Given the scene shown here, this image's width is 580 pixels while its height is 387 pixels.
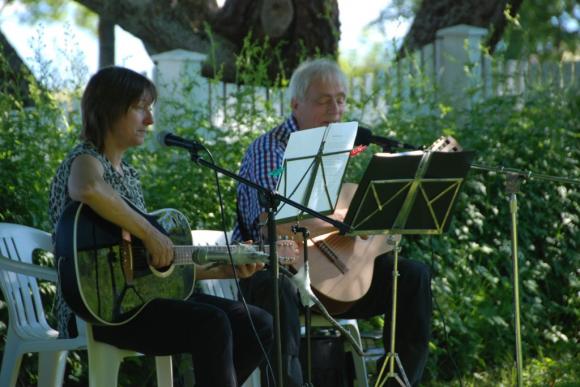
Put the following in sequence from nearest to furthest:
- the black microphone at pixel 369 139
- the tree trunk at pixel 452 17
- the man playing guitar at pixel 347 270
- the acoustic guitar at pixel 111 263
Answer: the acoustic guitar at pixel 111 263 < the black microphone at pixel 369 139 < the man playing guitar at pixel 347 270 < the tree trunk at pixel 452 17

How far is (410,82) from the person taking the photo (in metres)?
7.57

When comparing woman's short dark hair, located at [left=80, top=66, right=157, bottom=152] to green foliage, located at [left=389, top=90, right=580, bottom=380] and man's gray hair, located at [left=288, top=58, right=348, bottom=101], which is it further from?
green foliage, located at [left=389, top=90, right=580, bottom=380]

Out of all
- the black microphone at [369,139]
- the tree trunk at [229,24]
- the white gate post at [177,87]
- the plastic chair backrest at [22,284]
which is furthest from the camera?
the tree trunk at [229,24]

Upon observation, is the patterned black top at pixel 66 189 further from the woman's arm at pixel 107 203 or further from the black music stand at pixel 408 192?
the black music stand at pixel 408 192

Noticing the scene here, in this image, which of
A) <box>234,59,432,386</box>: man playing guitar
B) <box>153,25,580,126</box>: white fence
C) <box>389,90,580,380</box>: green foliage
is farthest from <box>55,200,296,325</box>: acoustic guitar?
<box>389,90,580,380</box>: green foliage

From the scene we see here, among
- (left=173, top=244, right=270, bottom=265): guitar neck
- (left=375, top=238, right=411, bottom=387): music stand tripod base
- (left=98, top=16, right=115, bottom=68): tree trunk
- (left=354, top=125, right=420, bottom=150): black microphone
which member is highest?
(left=98, top=16, right=115, bottom=68): tree trunk

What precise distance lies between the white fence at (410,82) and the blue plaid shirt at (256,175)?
4.17 ft

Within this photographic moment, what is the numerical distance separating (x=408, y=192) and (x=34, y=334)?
5.40 feet

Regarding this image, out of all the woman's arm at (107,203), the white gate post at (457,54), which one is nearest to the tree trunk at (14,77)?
the woman's arm at (107,203)

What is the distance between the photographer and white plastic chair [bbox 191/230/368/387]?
17.3 ft

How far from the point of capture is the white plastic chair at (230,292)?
528cm

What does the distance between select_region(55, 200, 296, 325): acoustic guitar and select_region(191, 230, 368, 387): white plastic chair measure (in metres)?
0.65

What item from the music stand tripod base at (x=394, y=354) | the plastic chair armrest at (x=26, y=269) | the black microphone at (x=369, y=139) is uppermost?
the black microphone at (x=369, y=139)

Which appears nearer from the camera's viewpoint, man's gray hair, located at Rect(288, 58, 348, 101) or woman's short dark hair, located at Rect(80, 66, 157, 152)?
woman's short dark hair, located at Rect(80, 66, 157, 152)
